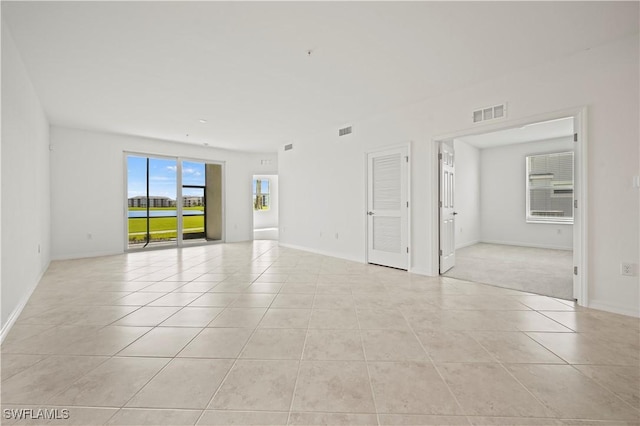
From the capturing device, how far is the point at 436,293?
346cm

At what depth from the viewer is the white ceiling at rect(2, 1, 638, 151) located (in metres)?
2.32

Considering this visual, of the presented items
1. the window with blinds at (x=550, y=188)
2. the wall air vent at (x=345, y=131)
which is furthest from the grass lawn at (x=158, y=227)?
the window with blinds at (x=550, y=188)

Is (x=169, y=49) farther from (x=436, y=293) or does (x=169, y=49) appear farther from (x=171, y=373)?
(x=436, y=293)

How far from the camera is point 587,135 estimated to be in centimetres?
293

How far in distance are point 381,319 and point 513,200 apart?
7354mm

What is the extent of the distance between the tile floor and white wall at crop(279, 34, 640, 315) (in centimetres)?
70

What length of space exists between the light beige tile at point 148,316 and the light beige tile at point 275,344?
108 cm

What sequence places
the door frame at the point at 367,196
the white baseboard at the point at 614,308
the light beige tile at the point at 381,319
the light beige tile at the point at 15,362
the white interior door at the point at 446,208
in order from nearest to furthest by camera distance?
the light beige tile at the point at 15,362, the light beige tile at the point at 381,319, the white baseboard at the point at 614,308, the white interior door at the point at 446,208, the door frame at the point at 367,196

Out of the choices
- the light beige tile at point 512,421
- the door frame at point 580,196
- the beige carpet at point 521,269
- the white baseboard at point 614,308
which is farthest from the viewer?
the beige carpet at point 521,269

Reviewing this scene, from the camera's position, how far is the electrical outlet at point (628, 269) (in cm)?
271

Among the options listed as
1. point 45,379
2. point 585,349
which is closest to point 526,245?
point 585,349

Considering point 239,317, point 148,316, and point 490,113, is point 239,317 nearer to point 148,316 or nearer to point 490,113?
point 148,316

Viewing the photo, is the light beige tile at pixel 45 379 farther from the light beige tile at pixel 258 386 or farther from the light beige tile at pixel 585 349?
the light beige tile at pixel 585 349

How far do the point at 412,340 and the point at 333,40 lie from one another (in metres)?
2.95
